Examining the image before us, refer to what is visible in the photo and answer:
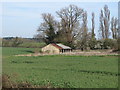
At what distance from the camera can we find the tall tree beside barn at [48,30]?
68.2 m

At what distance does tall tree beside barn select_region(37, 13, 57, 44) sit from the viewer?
68.2 m

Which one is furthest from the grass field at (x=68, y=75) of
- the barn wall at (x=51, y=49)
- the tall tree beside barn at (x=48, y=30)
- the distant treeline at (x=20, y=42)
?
the distant treeline at (x=20, y=42)

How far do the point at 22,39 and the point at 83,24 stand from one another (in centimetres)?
2348

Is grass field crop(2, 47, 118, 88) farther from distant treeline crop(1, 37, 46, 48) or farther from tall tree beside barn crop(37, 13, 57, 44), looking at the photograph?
distant treeline crop(1, 37, 46, 48)

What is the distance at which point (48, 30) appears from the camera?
225ft

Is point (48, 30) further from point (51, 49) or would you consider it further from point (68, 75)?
point (68, 75)

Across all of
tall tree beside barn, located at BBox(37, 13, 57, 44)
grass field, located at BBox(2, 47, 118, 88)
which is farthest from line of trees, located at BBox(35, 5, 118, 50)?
grass field, located at BBox(2, 47, 118, 88)

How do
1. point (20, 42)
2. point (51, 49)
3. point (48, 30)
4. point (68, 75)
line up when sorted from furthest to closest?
point (20, 42) < point (48, 30) < point (51, 49) < point (68, 75)

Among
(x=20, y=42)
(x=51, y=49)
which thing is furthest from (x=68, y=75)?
(x=20, y=42)

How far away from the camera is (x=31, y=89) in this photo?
9.34 metres

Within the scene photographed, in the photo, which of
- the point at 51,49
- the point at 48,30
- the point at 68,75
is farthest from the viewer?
the point at 48,30

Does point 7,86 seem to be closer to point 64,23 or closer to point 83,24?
point 64,23

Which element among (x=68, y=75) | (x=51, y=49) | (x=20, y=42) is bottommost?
(x=68, y=75)

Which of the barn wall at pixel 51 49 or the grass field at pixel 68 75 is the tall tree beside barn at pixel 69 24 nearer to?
the barn wall at pixel 51 49
